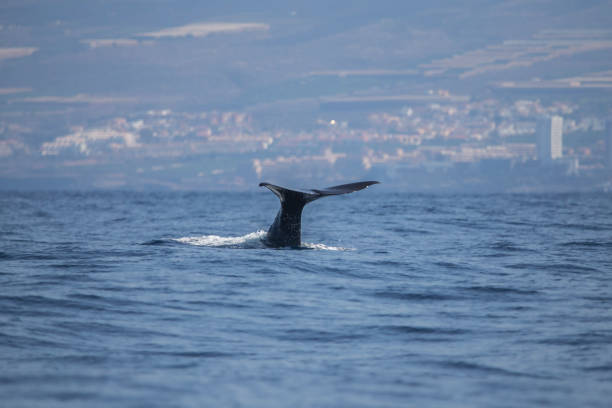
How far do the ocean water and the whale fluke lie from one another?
1.09ft

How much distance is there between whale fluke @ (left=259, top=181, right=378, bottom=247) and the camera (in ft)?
→ 40.7

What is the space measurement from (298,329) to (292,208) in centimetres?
542

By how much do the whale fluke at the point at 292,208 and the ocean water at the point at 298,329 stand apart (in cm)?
33

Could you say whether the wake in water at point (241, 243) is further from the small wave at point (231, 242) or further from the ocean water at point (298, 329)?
the ocean water at point (298, 329)

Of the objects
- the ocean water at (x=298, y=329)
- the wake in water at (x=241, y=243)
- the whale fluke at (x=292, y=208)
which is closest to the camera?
the ocean water at (x=298, y=329)

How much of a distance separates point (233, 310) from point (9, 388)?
3.40m

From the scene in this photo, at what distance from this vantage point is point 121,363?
21.5 feet

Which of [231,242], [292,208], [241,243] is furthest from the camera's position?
[231,242]

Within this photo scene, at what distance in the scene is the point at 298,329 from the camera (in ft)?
26.2

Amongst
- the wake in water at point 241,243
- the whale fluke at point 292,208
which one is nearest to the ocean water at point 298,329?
the wake in water at point 241,243

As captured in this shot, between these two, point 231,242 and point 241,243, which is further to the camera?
point 231,242

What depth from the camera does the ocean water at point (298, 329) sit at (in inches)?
232

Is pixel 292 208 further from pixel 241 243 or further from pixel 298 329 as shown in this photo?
pixel 298 329

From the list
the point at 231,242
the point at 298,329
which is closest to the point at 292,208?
the point at 231,242
